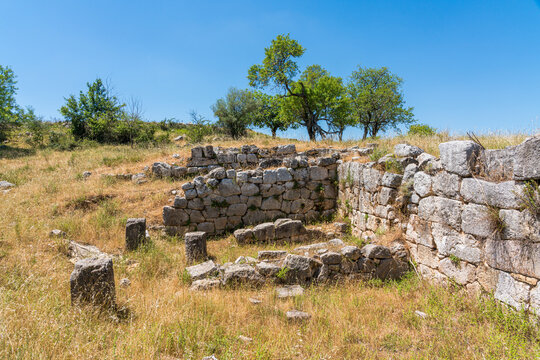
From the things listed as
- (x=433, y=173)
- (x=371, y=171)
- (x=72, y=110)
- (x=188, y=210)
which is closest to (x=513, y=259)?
(x=433, y=173)

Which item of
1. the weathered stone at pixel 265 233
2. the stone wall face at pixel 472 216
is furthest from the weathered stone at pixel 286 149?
the stone wall face at pixel 472 216

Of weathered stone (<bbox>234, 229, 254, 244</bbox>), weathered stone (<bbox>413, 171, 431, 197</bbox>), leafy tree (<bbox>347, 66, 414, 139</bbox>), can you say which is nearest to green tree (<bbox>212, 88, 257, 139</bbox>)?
leafy tree (<bbox>347, 66, 414, 139</bbox>)

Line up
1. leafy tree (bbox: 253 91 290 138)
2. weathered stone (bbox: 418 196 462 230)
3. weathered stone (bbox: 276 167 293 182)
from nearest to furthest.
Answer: weathered stone (bbox: 418 196 462 230), weathered stone (bbox: 276 167 293 182), leafy tree (bbox: 253 91 290 138)

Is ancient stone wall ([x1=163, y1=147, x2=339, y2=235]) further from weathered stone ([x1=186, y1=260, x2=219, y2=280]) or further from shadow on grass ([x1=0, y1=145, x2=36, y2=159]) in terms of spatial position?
shadow on grass ([x1=0, y1=145, x2=36, y2=159])

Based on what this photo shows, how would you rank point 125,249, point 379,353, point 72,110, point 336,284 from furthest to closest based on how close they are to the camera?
1. point 72,110
2. point 125,249
3. point 336,284
4. point 379,353

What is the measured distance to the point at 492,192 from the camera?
4164mm

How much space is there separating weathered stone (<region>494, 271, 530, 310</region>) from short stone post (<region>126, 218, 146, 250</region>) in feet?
23.7

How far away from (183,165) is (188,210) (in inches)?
169

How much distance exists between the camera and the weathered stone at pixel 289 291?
4793 millimetres

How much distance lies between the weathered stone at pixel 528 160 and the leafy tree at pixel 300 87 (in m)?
18.5

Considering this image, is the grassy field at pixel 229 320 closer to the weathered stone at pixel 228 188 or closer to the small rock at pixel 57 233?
the small rock at pixel 57 233

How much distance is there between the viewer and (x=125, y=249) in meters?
7.28

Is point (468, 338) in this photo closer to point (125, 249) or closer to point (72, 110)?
point (125, 249)

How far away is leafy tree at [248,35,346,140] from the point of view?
22672 mm
